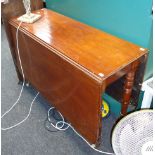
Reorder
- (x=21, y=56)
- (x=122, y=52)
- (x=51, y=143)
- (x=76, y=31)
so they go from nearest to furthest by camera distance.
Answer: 1. (x=122, y=52)
2. (x=76, y=31)
3. (x=51, y=143)
4. (x=21, y=56)

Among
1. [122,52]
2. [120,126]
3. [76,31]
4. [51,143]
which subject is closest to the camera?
[120,126]

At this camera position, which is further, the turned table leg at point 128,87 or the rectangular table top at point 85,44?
the turned table leg at point 128,87

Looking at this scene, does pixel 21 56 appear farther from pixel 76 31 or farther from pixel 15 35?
pixel 76 31

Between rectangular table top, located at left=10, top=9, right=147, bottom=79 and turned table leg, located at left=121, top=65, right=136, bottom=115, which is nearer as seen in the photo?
rectangular table top, located at left=10, top=9, right=147, bottom=79

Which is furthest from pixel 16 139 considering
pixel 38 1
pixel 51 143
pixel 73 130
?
pixel 38 1

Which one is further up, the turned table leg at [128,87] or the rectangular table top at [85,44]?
the rectangular table top at [85,44]

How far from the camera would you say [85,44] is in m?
1.28

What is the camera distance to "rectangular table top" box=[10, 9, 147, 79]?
1110 millimetres

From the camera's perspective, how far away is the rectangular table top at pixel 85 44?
111 cm

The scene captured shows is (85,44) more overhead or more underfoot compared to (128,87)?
more overhead

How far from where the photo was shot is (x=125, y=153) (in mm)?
1103

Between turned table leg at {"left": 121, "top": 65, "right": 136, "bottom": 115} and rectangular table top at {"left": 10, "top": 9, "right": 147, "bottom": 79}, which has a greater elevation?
rectangular table top at {"left": 10, "top": 9, "right": 147, "bottom": 79}

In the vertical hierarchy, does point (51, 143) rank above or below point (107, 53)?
below

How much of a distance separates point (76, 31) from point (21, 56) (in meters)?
0.56
